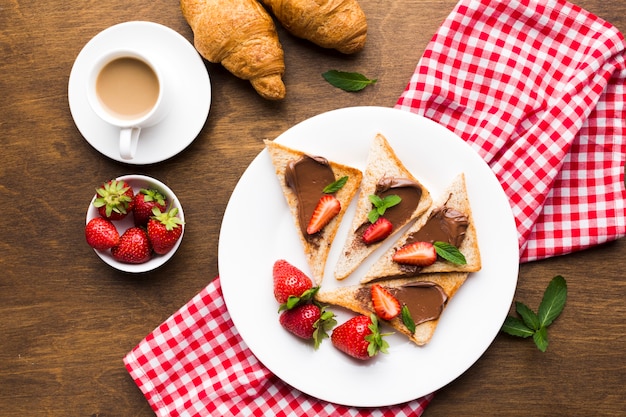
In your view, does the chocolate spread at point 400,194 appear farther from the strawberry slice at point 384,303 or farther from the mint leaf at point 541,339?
the mint leaf at point 541,339

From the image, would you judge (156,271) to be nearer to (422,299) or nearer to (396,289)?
(396,289)

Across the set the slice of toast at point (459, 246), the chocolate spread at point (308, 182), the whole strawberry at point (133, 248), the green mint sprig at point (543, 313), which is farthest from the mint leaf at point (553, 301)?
the whole strawberry at point (133, 248)

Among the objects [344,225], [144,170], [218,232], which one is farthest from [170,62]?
[344,225]

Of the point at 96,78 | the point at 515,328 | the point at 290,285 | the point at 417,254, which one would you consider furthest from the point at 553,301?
the point at 96,78

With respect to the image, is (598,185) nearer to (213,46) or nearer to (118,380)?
(213,46)

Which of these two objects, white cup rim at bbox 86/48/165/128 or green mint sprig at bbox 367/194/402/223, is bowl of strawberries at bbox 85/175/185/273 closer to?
white cup rim at bbox 86/48/165/128

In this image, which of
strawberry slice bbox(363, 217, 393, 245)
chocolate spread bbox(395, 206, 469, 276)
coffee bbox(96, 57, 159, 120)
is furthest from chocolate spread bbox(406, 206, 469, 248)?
coffee bbox(96, 57, 159, 120)
